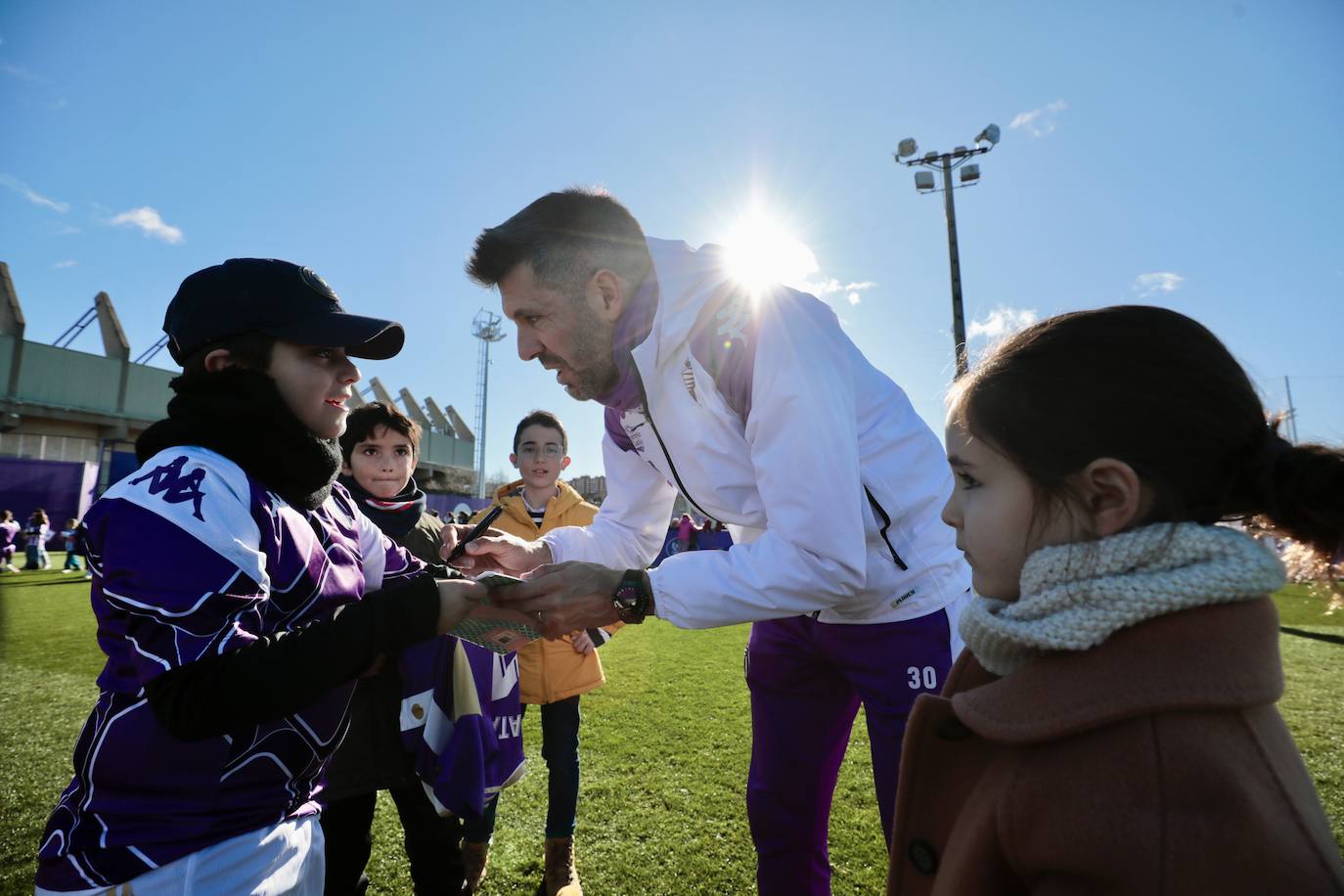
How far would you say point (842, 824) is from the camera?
11.8 feet

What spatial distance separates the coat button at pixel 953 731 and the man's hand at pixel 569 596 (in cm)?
105

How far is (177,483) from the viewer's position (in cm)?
135

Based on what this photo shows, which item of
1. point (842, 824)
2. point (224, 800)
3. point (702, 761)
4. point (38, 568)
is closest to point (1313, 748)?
point (842, 824)

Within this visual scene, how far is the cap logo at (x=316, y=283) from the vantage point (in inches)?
71.3

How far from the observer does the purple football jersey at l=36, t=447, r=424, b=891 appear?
4.09 feet

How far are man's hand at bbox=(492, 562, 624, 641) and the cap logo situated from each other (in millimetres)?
1001

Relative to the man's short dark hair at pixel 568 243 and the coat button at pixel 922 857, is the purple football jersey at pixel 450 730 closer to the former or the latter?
the man's short dark hair at pixel 568 243

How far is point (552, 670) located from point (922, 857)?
2867 millimetres

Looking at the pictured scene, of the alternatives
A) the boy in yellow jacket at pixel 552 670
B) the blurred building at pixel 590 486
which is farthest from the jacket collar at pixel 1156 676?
the blurred building at pixel 590 486

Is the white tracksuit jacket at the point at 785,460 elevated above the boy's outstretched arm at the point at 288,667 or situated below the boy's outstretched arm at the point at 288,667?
above

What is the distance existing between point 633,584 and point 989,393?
1.13 m

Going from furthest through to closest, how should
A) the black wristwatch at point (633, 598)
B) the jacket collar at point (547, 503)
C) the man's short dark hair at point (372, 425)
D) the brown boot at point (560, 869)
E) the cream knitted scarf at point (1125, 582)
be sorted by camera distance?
the jacket collar at point (547, 503) < the man's short dark hair at point (372, 425) < the brown boot at point (560, 869) < the black wristwatch at point (633, 598) < the cream knitted scarf at point (1125, 582)

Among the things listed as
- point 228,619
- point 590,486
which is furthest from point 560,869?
point 590,486

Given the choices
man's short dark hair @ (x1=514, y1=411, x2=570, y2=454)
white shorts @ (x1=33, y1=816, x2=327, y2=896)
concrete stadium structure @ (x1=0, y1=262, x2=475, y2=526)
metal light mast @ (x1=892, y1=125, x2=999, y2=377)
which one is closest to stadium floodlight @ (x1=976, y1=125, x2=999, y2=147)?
metal light mast @ (x1=892, y1=125, x2=999, y2=377)
